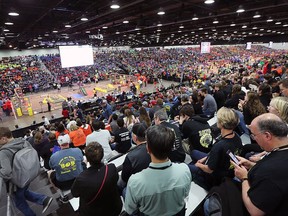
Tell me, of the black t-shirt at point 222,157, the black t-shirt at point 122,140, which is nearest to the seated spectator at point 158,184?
the black t-shirt at point 222,157

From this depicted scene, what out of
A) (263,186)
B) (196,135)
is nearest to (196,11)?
(196,135)

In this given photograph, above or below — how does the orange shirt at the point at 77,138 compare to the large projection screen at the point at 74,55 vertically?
below

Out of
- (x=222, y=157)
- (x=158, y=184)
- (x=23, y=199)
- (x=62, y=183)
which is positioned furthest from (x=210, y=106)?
(x=23, y=199)

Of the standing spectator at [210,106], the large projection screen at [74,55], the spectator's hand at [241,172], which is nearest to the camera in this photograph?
the spectator's hand at [241,172]

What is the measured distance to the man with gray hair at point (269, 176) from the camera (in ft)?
3.97

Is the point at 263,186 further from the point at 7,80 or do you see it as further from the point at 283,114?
the point at 7,80

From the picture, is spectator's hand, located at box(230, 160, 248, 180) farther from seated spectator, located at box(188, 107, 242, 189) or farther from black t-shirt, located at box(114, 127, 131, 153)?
black t-shirt, located at box(114, 127, 131, 153)

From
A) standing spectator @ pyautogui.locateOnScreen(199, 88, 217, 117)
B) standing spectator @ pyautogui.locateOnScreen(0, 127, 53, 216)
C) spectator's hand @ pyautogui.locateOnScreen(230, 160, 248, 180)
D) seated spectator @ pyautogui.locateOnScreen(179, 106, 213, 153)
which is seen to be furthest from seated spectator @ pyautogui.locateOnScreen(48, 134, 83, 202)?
standing spectator @ pyautogui.locateOnScreen(199, 88, 217, 117)

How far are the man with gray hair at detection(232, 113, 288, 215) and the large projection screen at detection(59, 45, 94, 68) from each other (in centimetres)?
1202

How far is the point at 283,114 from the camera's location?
2.29m

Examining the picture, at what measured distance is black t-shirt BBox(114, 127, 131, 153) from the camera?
3975mm

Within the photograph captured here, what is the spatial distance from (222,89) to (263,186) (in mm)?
5603

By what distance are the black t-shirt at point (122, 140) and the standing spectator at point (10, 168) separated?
1.55 m

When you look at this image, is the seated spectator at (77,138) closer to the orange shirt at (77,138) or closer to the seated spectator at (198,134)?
the orange shirt at (77,138)
